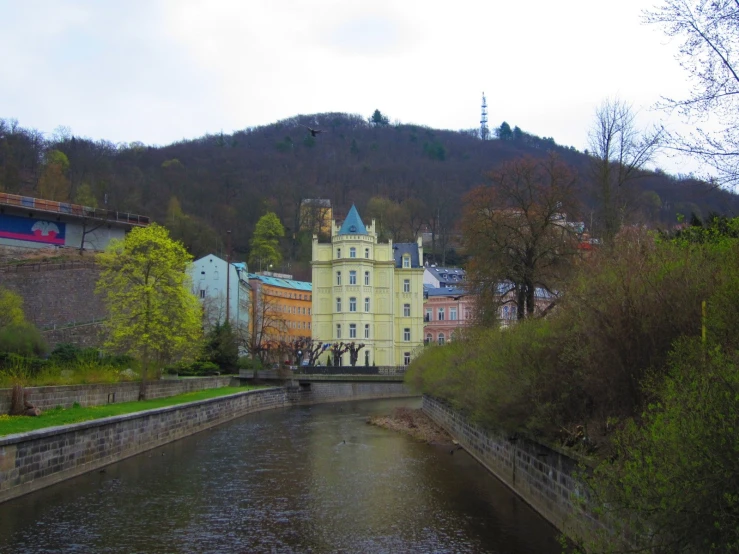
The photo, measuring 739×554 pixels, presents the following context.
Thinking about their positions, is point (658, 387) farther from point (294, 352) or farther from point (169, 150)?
point (169, 150)

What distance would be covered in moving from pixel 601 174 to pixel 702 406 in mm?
25080

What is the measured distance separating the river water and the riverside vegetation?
93.5 inches

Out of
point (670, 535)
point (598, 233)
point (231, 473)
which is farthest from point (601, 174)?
point (670, 535)

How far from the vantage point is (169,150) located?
125688 millimetres

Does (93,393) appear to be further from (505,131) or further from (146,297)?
(505,131)

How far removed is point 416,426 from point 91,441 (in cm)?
1932

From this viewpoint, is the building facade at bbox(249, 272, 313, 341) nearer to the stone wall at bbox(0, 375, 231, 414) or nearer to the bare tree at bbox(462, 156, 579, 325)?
the stone wall at bbox(0, 375, 231, 414)

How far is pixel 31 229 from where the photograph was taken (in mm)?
66500

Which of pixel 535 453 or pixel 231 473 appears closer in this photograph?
pixel 535 453

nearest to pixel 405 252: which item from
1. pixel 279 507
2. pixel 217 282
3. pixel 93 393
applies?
pixel 217 282

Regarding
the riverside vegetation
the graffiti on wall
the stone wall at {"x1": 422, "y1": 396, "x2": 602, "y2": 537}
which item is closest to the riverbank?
the stone wall at {"x1": 422, "y1": 396, "x2": 602, "y2": 537}

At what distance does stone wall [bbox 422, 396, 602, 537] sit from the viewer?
41.3 ft

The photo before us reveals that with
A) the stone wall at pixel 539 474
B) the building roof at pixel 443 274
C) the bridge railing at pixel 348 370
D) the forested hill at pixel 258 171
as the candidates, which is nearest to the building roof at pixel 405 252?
the forested hill at pixel 258 171

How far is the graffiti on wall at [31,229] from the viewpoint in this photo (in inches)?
2554
